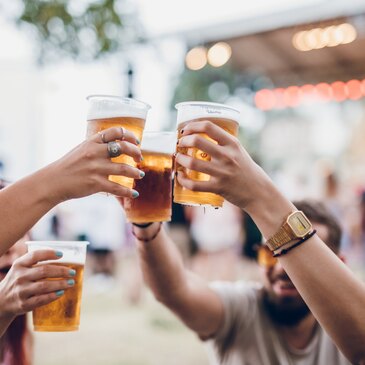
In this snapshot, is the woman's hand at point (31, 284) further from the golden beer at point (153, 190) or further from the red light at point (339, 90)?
the red light at point (339, 90)

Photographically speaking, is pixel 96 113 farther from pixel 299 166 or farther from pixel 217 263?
pixel 299 166

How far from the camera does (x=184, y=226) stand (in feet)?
25.5

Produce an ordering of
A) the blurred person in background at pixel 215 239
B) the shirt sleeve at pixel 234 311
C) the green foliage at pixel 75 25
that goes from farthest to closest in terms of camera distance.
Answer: the blurred person in background at pixel 215 239
the green foliage at pixel 75 25
the shirt sleeve at pixel 234 311

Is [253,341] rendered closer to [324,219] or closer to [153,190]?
[324,219]

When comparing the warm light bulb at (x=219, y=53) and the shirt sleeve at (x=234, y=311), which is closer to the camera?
the shirt sleeve at (x=234, y=311)

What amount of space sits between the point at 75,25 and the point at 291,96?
6.75 m

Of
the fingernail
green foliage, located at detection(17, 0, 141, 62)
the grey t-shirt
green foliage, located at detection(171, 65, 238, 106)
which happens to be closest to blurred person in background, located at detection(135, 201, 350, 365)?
the grey t-shirt

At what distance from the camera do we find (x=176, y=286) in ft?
7.48

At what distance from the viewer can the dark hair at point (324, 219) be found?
2.46 m

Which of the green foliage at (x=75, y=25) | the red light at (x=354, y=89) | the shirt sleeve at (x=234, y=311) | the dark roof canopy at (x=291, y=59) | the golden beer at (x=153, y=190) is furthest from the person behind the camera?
the red light at (x=354, y=89)

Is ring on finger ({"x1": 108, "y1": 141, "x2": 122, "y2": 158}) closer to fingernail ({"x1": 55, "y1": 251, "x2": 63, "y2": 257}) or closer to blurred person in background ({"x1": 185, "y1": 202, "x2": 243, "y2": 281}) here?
fingernail ({"x1": 55, "y1": 251, "x2": 63, "y2": 257})

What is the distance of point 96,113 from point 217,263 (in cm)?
646

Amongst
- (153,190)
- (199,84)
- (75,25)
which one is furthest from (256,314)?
(199,84)

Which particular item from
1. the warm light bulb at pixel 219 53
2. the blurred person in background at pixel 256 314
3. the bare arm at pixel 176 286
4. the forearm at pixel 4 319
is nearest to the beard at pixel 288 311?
the blurred person in background at pixel 256 314
